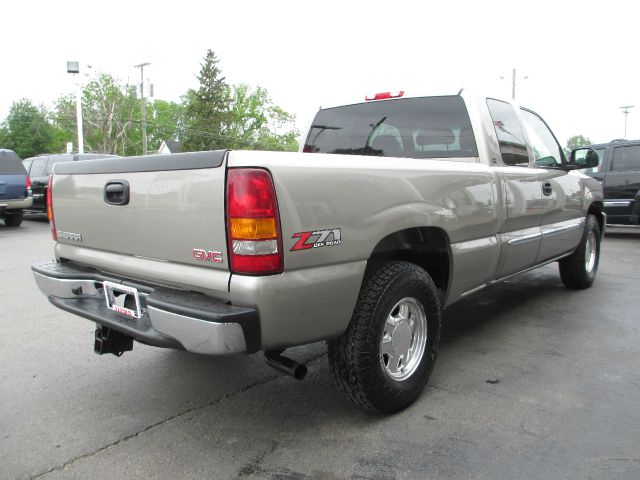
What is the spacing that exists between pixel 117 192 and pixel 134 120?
201ft

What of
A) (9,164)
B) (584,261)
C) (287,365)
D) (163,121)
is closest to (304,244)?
(287,365)

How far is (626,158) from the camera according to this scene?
968 cm

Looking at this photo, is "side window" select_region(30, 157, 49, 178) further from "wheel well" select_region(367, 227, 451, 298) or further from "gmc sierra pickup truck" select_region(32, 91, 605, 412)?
"wheel well" select_region(367, 227, 451, 298)

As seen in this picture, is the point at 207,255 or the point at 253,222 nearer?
the point at 253,222

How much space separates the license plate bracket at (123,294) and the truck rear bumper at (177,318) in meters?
0.02

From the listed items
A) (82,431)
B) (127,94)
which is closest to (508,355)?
(82,431)

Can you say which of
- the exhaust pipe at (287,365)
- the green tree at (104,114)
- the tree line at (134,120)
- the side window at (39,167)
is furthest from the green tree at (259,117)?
the exhaust pipe at (287,365)

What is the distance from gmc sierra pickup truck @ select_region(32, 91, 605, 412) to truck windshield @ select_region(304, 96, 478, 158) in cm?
1

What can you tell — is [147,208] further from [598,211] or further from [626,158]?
[626,158]

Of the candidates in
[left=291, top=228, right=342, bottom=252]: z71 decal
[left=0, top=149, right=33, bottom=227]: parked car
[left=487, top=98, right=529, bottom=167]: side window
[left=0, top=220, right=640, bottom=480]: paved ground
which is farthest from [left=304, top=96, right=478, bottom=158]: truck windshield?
[left=0, top=149, right=33, bottom=227]: parked car

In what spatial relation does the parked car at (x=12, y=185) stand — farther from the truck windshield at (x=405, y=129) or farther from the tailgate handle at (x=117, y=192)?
the tailgate handle at (x=117, y=192)

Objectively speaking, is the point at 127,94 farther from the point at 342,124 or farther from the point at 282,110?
the point at 342,124

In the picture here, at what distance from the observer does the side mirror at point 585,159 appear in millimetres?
4609

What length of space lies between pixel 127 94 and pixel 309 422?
5866 centimetres
